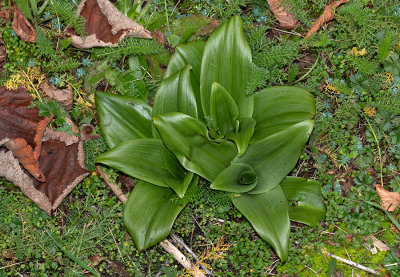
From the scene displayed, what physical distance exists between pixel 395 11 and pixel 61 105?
2822 millimetres

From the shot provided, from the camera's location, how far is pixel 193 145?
2.94m

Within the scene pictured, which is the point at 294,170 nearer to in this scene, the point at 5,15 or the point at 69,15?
the point at 69,15

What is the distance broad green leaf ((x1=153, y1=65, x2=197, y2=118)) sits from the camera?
10.0 ft

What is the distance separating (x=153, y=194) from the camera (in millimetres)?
3191

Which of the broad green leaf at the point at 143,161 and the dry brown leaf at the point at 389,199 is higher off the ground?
the broad green leaf at the point at 143,161

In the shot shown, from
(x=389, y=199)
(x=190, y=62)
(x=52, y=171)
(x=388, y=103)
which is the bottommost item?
(x=389, y=199)

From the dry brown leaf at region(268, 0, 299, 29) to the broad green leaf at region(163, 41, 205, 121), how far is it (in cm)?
82

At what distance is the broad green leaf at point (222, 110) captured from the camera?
9.70 feet

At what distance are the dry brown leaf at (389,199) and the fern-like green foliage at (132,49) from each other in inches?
80.7

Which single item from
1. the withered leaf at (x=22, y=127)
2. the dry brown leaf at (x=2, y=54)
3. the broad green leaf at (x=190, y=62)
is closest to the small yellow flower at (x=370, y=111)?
the broad green leaf at (x=190, y=62)

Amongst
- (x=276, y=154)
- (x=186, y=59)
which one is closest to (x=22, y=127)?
(x=186, y=59)

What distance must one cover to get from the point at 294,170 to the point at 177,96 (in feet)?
3.65

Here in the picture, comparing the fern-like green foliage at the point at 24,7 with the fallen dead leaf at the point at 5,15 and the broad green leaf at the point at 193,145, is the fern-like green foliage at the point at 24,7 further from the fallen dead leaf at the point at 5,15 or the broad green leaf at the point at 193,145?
the broad green leaf at the point at 193,145

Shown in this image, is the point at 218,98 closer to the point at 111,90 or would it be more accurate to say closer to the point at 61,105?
the point at 111,90
